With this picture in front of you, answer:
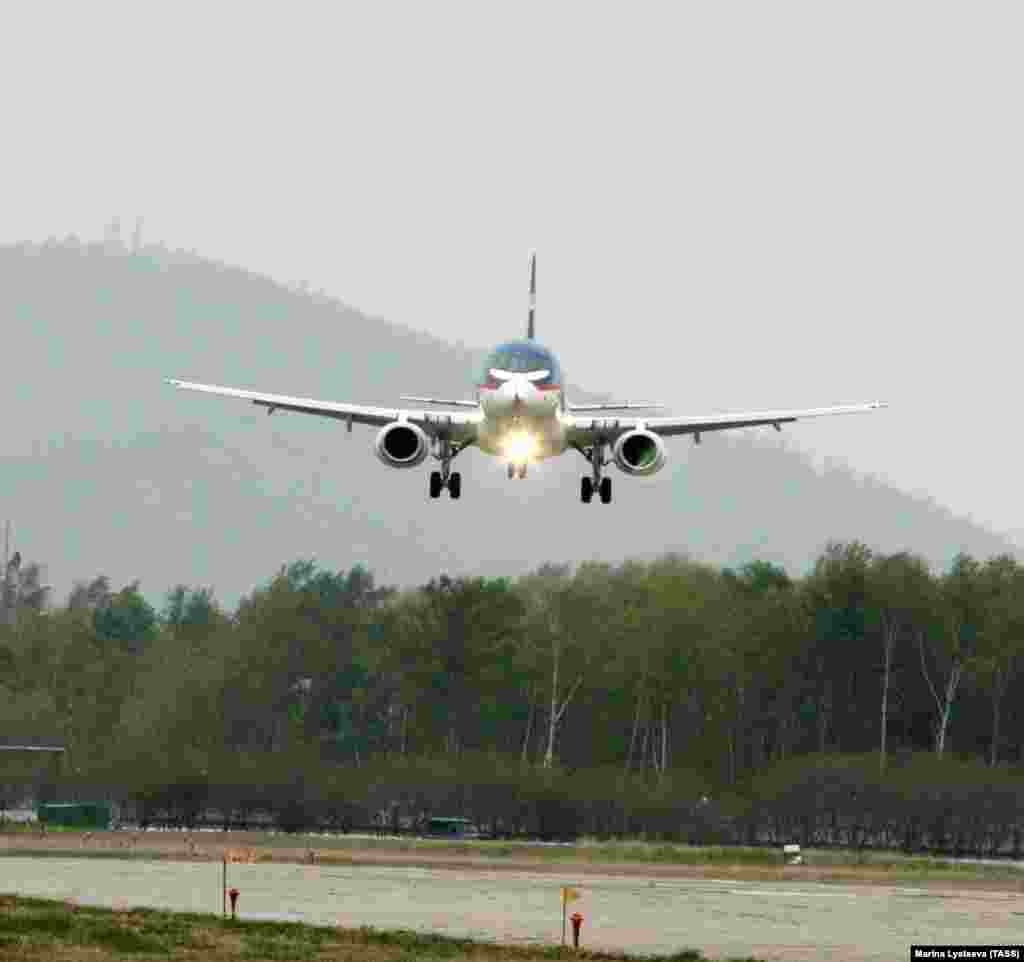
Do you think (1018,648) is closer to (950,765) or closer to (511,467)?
(950,765)

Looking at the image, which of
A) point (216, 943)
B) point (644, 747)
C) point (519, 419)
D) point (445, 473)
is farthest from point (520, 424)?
point (644, 747)

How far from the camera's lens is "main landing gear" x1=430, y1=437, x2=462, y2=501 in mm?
80806

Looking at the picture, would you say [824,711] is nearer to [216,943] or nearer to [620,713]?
[620,713]

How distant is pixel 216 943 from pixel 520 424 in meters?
18.6

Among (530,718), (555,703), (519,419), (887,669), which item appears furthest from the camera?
(530,718)

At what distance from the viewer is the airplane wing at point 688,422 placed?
3150 inches

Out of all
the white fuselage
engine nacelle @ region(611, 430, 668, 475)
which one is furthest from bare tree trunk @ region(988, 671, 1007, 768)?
the white fuselage

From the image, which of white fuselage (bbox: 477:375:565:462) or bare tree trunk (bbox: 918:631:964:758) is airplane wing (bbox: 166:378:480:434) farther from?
bare tree trunk (bbox: 918:631:964:758)

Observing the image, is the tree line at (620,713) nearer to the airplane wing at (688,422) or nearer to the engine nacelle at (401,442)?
the airplane wing at (688,422)

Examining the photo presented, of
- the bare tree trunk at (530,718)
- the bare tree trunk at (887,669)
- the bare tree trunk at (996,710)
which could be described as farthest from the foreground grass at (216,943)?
the bare tree trunk at (530,718)

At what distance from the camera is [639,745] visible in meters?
157

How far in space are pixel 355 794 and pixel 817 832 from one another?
86.4ft

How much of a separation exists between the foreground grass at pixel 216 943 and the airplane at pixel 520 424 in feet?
49.1

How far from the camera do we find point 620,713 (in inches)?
6156
